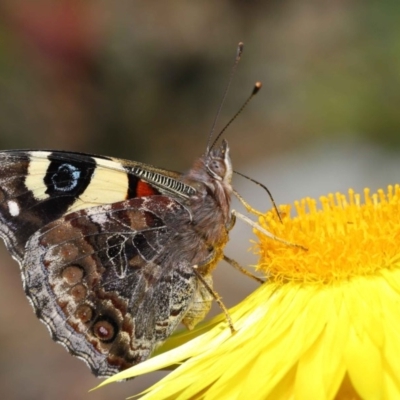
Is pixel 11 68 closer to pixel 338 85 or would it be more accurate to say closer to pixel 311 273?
pixel 338 85

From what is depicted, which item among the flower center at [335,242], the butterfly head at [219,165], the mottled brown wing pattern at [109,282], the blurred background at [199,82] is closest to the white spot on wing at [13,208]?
the mottled brown wing pattern at [109,282]

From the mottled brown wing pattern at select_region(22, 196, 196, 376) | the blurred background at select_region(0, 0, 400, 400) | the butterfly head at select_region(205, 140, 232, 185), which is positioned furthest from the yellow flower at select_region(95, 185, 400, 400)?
the blurred background at select_region(0, 0, 400, 400)

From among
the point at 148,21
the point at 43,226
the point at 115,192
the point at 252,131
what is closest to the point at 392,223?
the point at 115,192

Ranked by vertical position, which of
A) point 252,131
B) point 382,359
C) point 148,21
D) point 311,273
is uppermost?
point 148,21

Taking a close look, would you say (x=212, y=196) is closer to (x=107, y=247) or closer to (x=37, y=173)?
(x=107, y=247)

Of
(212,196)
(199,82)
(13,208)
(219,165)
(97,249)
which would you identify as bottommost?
(97,249)

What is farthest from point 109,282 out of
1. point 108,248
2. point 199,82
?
point 199,82
